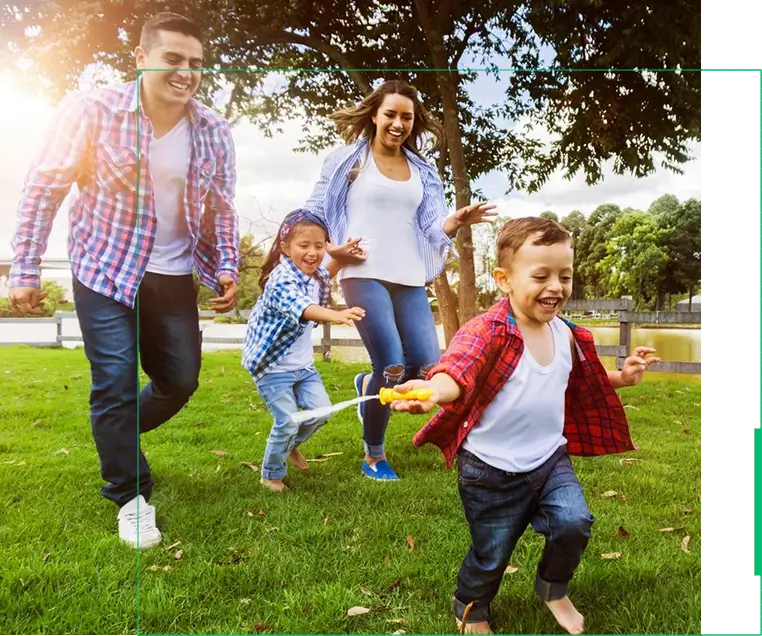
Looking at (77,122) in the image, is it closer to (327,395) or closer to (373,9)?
(327,395)

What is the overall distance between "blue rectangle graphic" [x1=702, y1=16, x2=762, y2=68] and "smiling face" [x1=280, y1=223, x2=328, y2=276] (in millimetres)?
1182

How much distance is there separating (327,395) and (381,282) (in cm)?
38

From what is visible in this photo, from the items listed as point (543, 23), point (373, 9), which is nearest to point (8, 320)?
point (373, 9)

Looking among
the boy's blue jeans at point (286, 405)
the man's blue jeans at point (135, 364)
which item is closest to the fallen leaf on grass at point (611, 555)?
the boy's blue jeans at point (286, 405)

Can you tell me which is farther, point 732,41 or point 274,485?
point 274,485

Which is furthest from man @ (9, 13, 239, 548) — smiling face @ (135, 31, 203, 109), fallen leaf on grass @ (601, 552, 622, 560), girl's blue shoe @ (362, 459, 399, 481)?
fallen leaf on grass @ (601, 552, 622, 560)

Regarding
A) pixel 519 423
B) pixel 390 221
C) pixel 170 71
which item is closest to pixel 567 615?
pixel 519 423

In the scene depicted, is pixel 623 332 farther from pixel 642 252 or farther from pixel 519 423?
pixel 519 423

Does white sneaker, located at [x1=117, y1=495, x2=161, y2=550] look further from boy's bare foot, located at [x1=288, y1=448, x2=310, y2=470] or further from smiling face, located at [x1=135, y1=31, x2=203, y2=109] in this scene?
smiling face, located at [x1=135, y1=31, x2=203, y2=109]

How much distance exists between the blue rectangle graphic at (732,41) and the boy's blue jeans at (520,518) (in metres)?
1.17

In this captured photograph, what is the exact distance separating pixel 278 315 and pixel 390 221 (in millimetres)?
429

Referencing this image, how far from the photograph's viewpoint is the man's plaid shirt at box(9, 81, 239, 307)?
75.5 inches

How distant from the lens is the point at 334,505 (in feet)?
6.33

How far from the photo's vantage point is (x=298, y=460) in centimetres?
199
